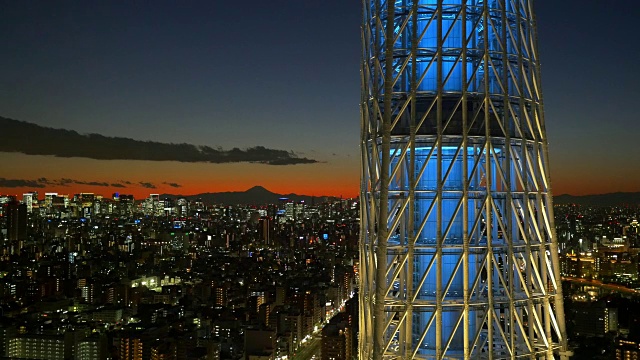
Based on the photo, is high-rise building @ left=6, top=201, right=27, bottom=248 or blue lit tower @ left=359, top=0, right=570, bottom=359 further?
high-rise building @ left=6, top=201, right=27, bottom=248

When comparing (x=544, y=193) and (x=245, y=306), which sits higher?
(x=544, y=193)

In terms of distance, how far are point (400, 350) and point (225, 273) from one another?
245ft

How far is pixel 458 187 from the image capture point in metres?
8.41

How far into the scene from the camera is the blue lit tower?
8102 mm

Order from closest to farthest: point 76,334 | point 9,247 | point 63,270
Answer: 1. point 76,334
2. point 63,270
3. point 9,247

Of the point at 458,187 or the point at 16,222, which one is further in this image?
the point at 16,222

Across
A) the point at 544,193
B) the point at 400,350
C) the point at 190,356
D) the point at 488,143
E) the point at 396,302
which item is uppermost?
the point at 488,143

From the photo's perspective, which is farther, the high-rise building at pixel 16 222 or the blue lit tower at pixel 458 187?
the high-rise building at pixel 16 222

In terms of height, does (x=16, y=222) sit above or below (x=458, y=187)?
below

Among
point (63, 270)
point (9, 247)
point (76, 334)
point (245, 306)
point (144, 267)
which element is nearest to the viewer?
point (76, 334)

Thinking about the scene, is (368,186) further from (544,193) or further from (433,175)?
(544,193)

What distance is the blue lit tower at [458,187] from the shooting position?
810 centimetres

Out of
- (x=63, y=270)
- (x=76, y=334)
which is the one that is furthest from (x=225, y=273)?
(x=76, y=334)

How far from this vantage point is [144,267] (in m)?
88.1
